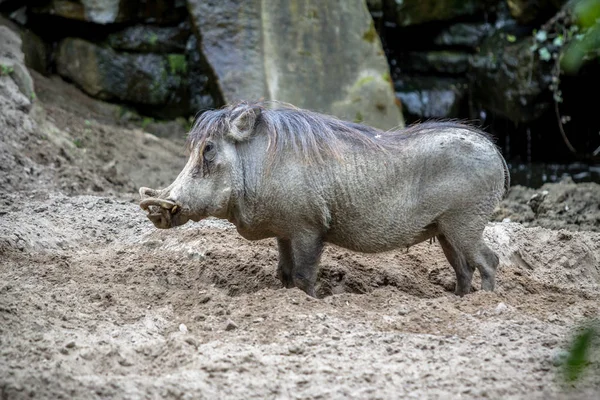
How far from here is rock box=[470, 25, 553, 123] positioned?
10.4 metres

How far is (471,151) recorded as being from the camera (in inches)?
184

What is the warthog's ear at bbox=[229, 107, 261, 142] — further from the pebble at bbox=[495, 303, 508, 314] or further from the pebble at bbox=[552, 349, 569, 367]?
the pebble at bbox=[552, 349, 569, 367]

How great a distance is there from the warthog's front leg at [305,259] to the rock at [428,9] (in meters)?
7.43

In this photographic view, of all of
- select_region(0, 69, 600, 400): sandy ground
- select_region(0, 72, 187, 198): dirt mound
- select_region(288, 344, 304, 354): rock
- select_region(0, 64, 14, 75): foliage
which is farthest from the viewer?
select_region(0, 64, 14, 75): foliage

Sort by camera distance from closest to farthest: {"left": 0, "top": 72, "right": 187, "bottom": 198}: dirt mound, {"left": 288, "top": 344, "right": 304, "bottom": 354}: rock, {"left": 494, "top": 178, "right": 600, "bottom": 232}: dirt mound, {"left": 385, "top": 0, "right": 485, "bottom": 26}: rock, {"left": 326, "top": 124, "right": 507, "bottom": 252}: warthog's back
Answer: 1. {"left": 288, "top": 344, "right": 304, "bottom": 354}: rock
2. {"left": 326, "top": 124, "right": 507, "bottom": 252}: warthog's back
3. {"left": 494, "top": 178, "right": 600, "bottom": 232}: dirt mound
4. {"left": 0, "top": 72, "right": 187, "bottom": 198}: dirt mound
5. {"left": 385, "top": 0, "right": 485, "bottom": 26}: rock

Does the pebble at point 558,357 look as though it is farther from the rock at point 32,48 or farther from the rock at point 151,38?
the rock at point 151,38

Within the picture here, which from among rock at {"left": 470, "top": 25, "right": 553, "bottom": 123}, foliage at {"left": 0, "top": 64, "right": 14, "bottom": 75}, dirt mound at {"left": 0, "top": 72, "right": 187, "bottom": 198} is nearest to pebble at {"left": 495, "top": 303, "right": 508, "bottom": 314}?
dirt mound at {"left": 0, "top": 72, "right": 187, "bottom": 198}

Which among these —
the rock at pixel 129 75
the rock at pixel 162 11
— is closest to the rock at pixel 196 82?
the rock at pixel 129 75

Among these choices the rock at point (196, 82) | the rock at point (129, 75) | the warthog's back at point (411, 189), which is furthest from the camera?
the rock at point (196, 82)

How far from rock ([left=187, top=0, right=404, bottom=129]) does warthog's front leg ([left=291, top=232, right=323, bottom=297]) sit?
4.98 metres

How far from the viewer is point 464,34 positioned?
11.6 m

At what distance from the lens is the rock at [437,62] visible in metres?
11.6

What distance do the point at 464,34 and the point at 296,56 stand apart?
3.24 m

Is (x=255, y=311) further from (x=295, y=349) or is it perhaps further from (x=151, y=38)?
(x=151, y=38)
